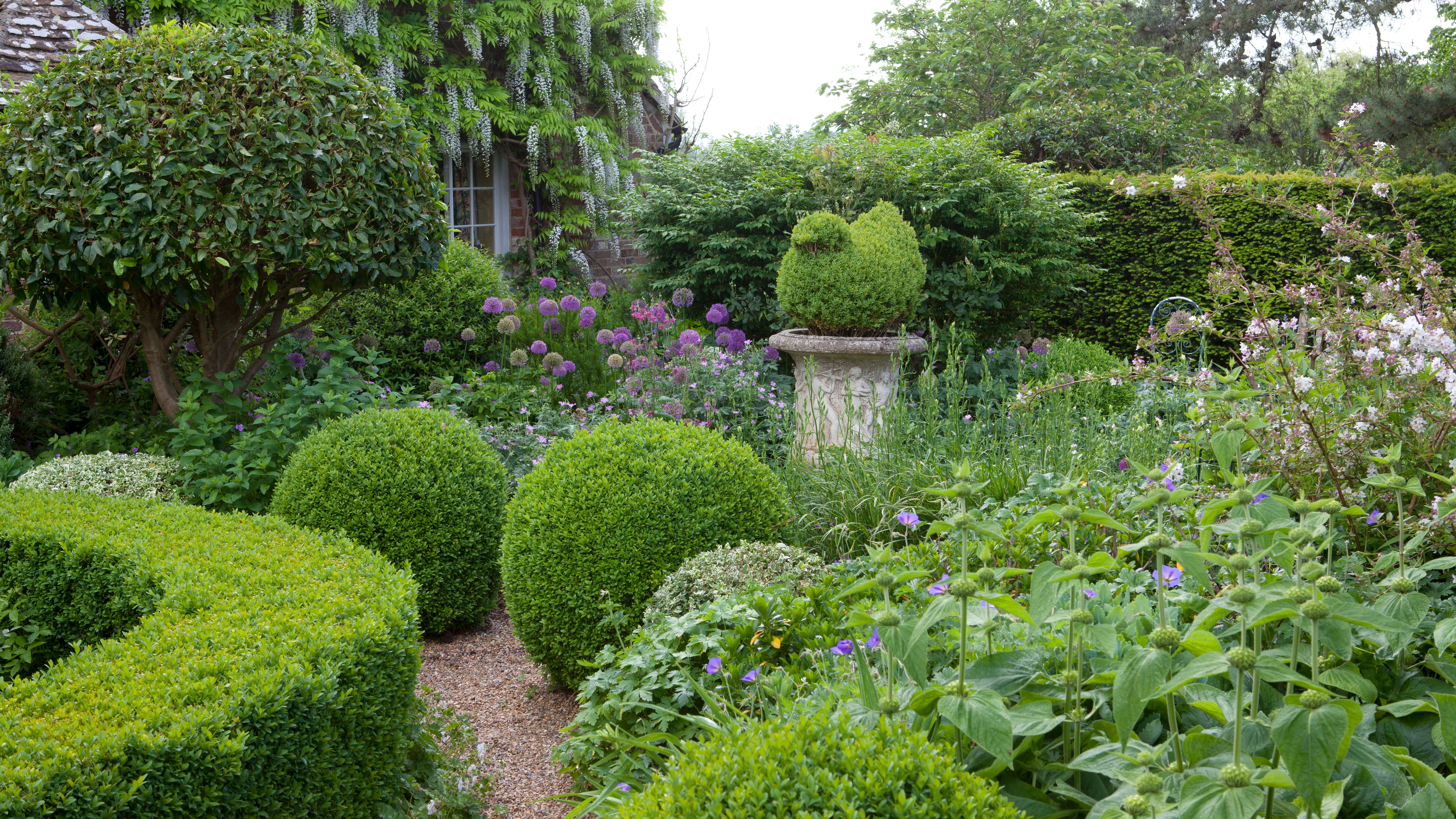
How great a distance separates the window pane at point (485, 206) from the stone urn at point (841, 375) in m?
6.16

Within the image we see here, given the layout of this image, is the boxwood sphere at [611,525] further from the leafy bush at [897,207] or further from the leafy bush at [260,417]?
the leafy bush at [897,207]

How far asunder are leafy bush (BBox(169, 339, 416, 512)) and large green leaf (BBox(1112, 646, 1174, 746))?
4.04 m

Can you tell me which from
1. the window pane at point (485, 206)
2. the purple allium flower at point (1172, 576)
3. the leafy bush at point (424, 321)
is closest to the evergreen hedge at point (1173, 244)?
the leafy bush at point (424, 321)

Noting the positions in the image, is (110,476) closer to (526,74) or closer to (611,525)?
(611,525)

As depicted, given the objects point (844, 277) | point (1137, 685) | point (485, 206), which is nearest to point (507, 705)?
point (1137, 685)

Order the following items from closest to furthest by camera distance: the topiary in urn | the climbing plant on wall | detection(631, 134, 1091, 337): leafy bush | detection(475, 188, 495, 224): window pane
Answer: the topiary in urn < detection(631, 134, 1091, 337): leafy bush < the climbing plant on wall < detection(475, 188, 495, 224): window pane

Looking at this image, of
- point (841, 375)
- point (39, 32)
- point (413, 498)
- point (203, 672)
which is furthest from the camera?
point (39, 32)

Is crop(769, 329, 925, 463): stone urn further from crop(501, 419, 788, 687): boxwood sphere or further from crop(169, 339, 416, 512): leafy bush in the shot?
crop(169, 339, 416, 512): leafy bush

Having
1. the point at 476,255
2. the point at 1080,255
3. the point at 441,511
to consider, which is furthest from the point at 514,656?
the point at 1080,255

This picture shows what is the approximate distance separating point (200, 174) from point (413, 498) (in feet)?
6.27

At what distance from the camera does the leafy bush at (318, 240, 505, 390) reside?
7.28 metres

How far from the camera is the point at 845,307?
5445mm

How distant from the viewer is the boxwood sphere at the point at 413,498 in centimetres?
392

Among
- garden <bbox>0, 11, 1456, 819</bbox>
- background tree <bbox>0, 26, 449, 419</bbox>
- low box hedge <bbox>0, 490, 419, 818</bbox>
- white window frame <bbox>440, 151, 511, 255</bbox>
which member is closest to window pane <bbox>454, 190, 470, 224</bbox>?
white window frame <bbox>440, 151, 511, 255</bbox>
